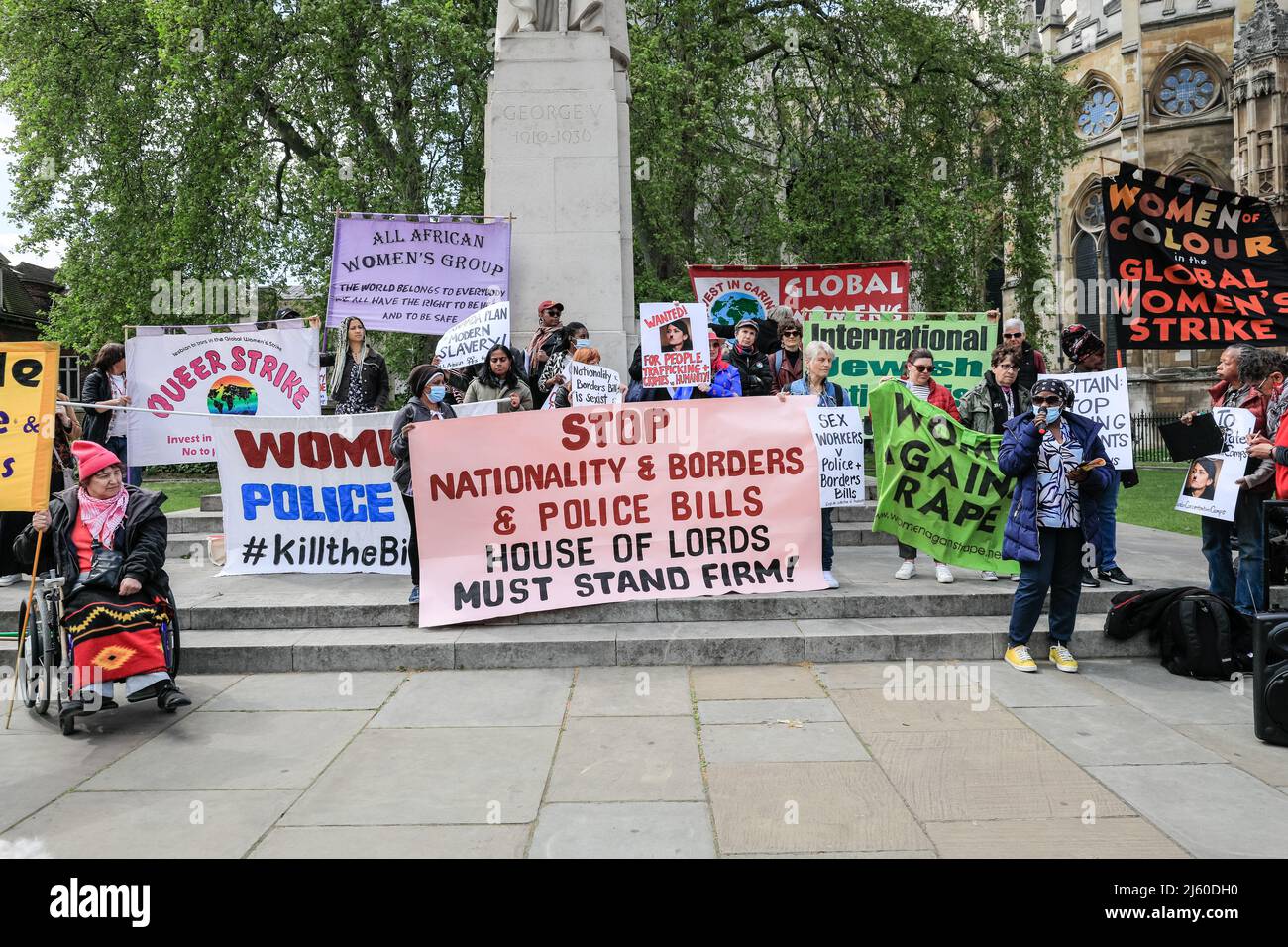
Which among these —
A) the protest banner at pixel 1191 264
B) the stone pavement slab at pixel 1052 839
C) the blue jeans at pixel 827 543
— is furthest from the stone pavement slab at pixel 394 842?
the protest banner at pixel 1191 264

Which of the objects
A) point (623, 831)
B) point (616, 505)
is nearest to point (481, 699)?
point (616, 505)

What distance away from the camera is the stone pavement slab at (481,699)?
5.32 meters

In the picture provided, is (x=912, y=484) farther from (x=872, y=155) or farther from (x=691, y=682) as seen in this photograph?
(x=872, y=155)

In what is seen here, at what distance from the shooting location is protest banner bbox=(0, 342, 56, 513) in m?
5.46

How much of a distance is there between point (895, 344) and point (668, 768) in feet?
27.0

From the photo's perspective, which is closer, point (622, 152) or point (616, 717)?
point (616, 717)

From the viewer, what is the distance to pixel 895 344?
38.4 feet

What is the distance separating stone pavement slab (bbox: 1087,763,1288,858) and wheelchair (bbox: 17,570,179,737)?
4.91m

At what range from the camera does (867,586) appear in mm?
7434

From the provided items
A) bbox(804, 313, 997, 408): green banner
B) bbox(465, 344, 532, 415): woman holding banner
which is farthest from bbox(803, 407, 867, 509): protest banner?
bbox(804, 313, 997, 408): green banner

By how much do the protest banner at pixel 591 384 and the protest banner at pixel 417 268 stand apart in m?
2.91

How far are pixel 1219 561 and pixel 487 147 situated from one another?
7907mm

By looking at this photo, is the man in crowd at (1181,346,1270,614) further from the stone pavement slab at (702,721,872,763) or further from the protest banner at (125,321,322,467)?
the protest banner at (125,321,322,467)
